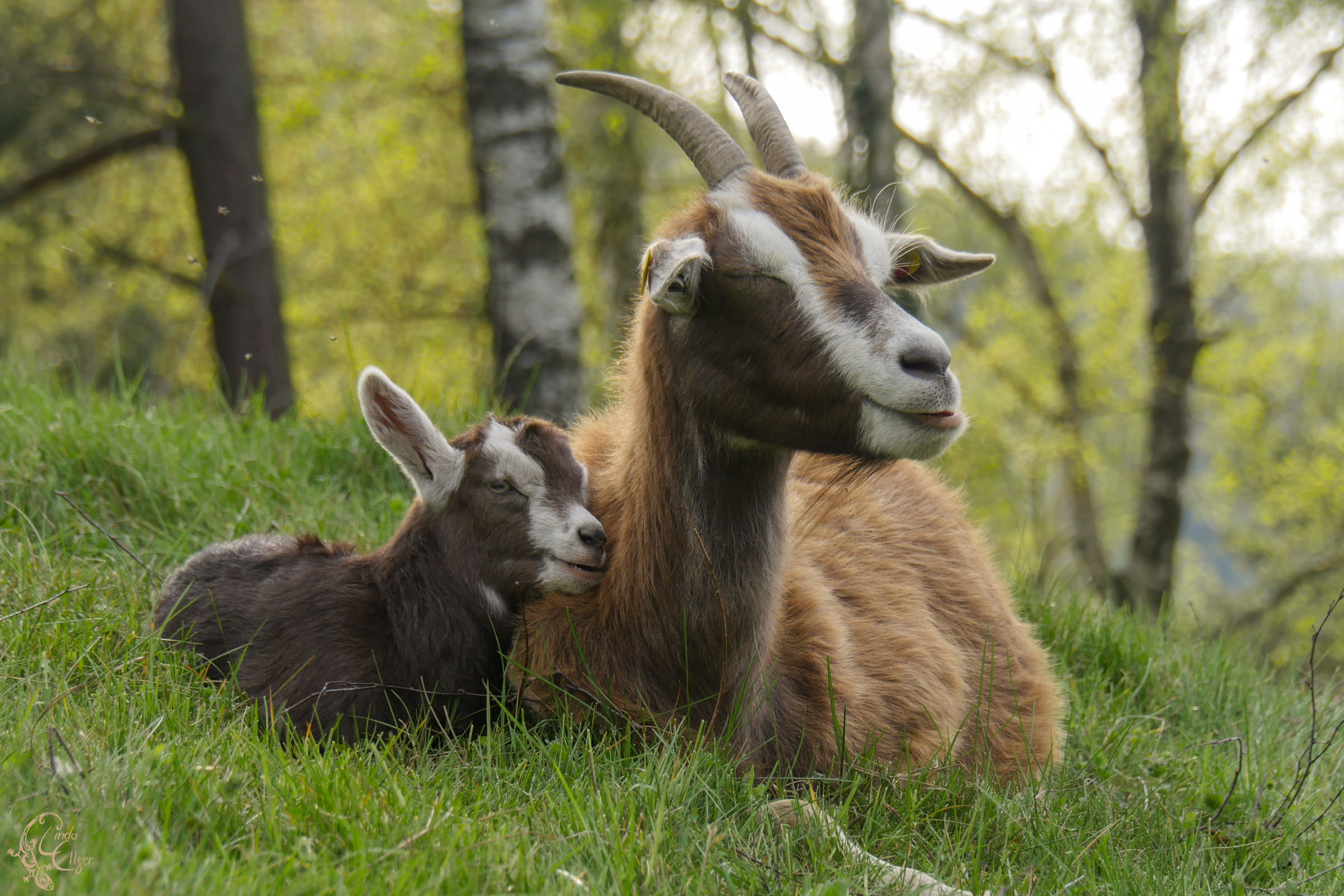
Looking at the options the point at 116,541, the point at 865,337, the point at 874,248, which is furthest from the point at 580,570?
the point at 116,541

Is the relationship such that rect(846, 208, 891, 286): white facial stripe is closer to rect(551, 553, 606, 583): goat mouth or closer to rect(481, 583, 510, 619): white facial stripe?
rect(551, 553, 606, 583): goat mouth

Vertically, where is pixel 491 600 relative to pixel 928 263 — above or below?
below

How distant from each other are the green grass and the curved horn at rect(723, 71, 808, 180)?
5.81ft

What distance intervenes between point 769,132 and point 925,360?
1223mm

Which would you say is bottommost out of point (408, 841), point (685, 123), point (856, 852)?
point (856, 852)

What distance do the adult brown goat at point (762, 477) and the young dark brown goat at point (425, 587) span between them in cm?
13

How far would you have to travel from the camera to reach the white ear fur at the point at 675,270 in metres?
2.63

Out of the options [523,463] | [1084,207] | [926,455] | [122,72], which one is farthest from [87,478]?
[1084,207]

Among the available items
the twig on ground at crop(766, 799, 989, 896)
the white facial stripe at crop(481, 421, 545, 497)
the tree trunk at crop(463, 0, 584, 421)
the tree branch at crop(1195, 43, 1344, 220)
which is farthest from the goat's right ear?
the tree branch at crop(1195, 43, 1344, 220)

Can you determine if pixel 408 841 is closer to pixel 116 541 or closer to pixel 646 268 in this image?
pixel 646 268

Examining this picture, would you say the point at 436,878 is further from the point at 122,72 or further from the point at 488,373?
the point at 122,72

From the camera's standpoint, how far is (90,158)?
992 centimetres

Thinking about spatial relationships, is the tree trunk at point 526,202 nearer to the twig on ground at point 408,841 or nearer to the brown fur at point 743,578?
the brown fur at point 743,578

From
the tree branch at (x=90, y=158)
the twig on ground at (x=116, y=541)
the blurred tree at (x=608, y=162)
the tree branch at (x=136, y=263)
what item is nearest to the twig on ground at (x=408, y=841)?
the twig on ground at (x=116, y=541)
